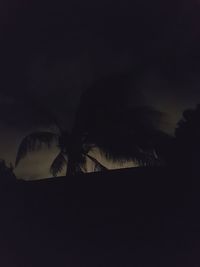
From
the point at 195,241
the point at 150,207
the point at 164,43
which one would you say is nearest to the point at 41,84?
the point at 164,43

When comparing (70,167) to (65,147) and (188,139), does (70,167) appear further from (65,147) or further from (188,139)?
(188,139)

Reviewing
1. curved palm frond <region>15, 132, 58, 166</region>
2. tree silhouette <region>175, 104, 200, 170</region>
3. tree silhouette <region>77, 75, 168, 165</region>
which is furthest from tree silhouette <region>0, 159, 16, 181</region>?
tree silhouette <region>175, 104, 200, 170</region>

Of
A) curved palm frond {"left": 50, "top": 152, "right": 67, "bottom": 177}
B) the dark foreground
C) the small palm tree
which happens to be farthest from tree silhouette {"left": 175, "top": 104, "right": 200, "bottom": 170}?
curved palm frond {"left": 50, "top": 152, "right": 67, "bottom": 177}

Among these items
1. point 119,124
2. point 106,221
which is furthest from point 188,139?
point 106,221

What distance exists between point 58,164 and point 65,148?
6cm

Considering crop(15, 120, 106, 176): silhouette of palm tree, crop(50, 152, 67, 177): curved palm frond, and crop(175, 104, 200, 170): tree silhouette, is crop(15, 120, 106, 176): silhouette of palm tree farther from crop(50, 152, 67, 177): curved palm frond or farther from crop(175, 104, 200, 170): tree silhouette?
crop(175, 104, 200, 170): tree silhouette

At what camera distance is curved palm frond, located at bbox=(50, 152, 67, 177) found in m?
1.32

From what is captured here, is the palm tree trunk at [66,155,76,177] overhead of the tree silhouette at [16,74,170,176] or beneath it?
beneath

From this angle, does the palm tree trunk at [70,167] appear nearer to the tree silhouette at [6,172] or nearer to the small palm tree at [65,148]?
the small palm tree at [65,148]

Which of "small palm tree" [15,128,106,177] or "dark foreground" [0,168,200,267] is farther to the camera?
"small palm tree" [15,128,106,177]

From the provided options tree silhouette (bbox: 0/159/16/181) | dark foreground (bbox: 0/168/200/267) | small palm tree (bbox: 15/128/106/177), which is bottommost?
dark foreground (bbox: 0/168/200/267)

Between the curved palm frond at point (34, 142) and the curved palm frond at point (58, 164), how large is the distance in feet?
0.19

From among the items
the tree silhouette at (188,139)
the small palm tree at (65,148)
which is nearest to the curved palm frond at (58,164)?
the small palm tree at (65,148)

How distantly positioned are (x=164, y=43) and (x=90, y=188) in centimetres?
55
